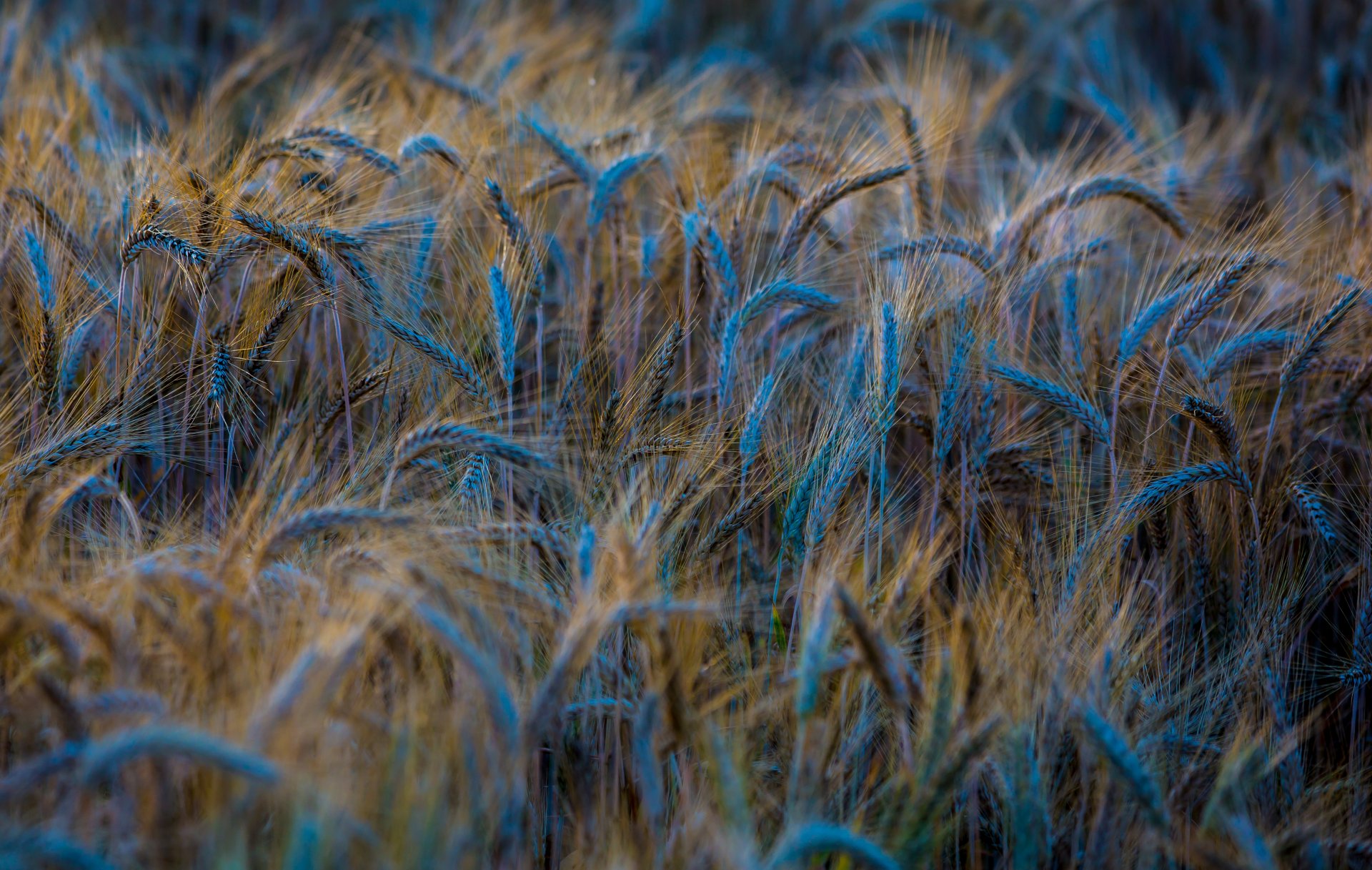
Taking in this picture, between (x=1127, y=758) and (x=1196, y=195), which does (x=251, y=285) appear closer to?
(x=1127, y=758)

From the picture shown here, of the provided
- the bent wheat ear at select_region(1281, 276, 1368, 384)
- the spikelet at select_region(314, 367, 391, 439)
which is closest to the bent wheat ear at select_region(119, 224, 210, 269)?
the spikelet at select_region(314, 367, 391, 439)

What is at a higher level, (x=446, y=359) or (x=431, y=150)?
(x=431, y=150)

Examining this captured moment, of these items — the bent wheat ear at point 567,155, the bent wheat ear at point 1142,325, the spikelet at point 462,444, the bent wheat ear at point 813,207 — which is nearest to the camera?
the spikelet at point 462,444

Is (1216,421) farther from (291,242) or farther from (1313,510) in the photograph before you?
(291,242)

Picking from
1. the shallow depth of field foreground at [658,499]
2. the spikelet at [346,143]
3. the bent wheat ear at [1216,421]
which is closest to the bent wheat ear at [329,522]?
the shallow depth of field foreground at [658,499]

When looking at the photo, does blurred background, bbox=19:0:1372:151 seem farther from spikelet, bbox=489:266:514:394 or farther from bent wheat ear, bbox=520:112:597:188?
spikelet, bbox=489:266:514:394

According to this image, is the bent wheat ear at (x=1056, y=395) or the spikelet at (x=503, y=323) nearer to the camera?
the spikelet at (x=503, y=323)

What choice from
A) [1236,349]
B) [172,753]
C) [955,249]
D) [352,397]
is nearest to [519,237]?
[352,397]

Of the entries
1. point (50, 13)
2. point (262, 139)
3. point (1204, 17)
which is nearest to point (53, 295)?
point (262, 139)

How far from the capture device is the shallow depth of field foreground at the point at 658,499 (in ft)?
4.42

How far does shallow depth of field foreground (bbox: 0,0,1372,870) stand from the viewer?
4.42 feet

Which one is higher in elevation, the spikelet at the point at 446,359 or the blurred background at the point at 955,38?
the blurred background at the point at 955,38

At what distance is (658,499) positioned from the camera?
1.79 m

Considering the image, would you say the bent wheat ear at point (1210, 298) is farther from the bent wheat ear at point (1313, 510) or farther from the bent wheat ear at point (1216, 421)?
the bent wheat ear at point (1313, 510)
